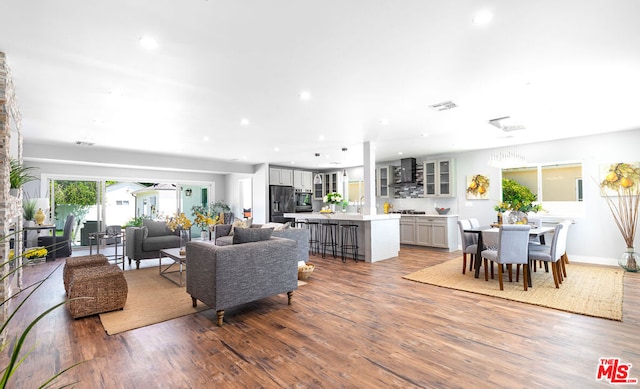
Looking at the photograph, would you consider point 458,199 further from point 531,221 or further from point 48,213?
point 48,213

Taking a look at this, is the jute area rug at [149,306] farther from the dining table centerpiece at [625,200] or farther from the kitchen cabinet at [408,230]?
the dining table centerpiece at [625,200]

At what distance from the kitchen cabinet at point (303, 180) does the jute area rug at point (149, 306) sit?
636 centimetres

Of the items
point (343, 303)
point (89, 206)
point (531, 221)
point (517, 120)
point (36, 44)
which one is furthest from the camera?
point (89, 206)

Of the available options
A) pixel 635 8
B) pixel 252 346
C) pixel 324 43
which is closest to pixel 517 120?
pixel 635 8

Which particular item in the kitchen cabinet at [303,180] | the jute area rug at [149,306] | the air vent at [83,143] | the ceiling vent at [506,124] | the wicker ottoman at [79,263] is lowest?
the jute area rug at [149,306]

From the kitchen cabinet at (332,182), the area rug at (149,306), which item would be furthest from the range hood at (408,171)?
the area rug at (149,306)

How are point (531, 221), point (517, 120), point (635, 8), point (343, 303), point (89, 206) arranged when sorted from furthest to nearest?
point (89, 206) < point (531, 221) < point (517, 120) < point (343, 303) < point (635, 8)

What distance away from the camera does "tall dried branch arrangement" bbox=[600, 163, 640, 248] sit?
5.59 metres

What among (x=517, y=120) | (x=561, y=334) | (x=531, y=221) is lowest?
(x=561, y=334)

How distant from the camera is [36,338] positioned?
9.48ft

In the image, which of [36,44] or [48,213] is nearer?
[36,44]

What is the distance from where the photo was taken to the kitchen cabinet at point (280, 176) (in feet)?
32.8

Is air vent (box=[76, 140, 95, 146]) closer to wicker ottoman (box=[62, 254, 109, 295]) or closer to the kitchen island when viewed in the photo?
wicker ottoman (box=[62, 254, 109, 295])

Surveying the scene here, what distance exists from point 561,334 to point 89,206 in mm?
9783
